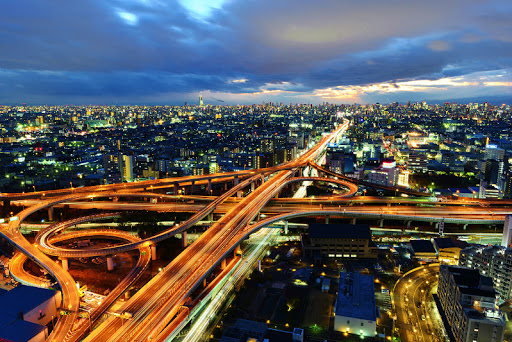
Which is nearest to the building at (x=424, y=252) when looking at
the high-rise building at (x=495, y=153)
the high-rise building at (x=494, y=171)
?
the high-rise building at (x=494, y=171)

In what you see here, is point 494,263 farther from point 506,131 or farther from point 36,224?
point 506,131

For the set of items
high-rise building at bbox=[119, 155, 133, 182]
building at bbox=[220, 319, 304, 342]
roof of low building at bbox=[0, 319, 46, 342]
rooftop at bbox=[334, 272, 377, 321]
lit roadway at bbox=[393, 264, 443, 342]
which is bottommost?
lit roadway at bbox=[393, 264, 443, 342]

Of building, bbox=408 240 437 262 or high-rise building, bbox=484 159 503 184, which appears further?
high-rise building, bbox=484 159 503 184

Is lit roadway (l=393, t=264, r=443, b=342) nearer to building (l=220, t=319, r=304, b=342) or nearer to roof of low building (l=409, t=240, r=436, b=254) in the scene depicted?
roof of low building (l=409, t=240, r=436, b=254)

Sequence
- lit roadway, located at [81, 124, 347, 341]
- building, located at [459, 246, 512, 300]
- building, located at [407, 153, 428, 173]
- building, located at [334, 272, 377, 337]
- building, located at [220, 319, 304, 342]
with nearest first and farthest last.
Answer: lit roadway, located at [81, 124, 347, 341]
building, located at [220, 319, 304, 342]
building, located at [334, 272, 377, 337]
building, located at [459, 246, 512, 300]
building, located at [407, 153, 428, 173]

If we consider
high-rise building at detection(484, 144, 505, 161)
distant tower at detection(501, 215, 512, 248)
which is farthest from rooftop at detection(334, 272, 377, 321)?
high-rise building at detection(484, 144, 505, 161)

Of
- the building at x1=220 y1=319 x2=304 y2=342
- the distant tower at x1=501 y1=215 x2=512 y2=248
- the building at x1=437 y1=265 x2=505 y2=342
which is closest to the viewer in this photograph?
the building at x1=437 y1=265 x2=505 y2=342

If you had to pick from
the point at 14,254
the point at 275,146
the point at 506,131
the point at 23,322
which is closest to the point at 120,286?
the point at 23,322
